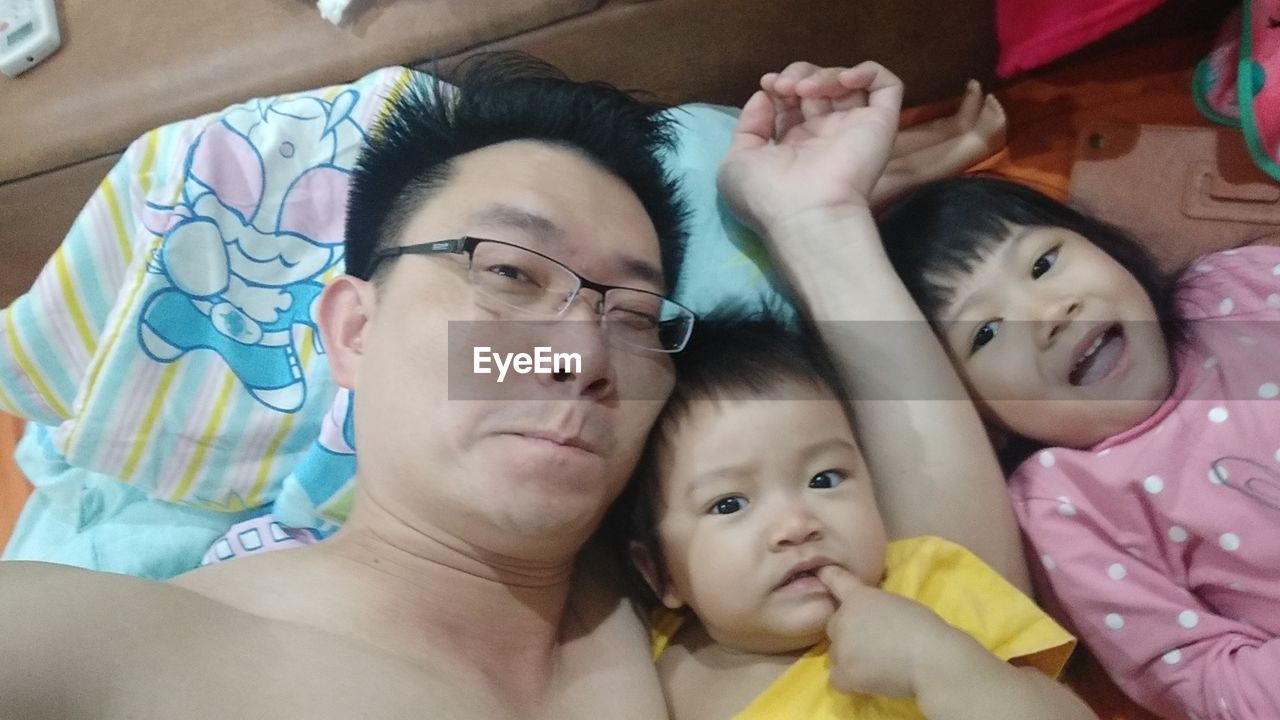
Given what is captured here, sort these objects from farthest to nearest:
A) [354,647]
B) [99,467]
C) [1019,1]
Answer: [1019,1] → [99,467] → [354,647]

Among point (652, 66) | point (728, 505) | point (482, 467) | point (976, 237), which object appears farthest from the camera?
point (652, 66)

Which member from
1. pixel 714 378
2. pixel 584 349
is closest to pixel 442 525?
pixel 584 349

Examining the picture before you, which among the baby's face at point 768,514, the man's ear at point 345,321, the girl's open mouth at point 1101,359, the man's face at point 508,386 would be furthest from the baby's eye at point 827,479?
the man's ear at point 345,321

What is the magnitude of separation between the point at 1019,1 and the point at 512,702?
1.30 m

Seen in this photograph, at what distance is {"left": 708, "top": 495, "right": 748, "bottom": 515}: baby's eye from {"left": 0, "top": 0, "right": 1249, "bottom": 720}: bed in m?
0.81

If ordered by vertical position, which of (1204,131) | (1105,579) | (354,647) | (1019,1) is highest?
(1019,1)

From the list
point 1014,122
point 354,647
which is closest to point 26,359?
point 354,647

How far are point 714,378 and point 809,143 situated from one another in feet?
1.42

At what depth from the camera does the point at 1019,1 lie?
4.60 ft

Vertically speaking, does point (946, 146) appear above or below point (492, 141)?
below

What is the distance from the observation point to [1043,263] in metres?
1.23

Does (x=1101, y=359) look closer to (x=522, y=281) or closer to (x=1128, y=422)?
(x=1128, y=422)

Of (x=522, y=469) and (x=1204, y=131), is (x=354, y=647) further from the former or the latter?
(x=1204, y=131)

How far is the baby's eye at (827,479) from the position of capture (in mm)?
1012
